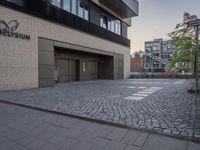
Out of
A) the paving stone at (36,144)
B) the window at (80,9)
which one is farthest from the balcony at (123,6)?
the paving stone at (36,144)

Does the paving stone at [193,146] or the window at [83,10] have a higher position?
the window at [83,10]

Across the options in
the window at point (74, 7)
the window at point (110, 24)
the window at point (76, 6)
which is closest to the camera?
the window at point (76, 6)

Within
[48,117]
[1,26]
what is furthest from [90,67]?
[48,117]

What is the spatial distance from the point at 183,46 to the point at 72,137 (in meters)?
7.96

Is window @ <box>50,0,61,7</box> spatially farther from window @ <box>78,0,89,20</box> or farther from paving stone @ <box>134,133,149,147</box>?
paving stone @ <box>134,133,149,147</box>

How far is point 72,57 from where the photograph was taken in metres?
16.2

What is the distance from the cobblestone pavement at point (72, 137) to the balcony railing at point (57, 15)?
300 inches

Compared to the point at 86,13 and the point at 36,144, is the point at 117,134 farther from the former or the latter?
the point at 86,13

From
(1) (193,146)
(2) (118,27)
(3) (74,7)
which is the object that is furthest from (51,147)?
(2) (118,27)

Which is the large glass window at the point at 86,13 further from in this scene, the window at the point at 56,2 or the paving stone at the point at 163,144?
the paving stone at the point at 163,144

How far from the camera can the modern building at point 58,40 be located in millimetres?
9125

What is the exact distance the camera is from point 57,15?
1185 cm

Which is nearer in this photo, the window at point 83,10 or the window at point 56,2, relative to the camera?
the window at point 56,2

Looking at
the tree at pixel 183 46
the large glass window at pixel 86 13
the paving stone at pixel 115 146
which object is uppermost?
the large glass window at pixel 86 13
